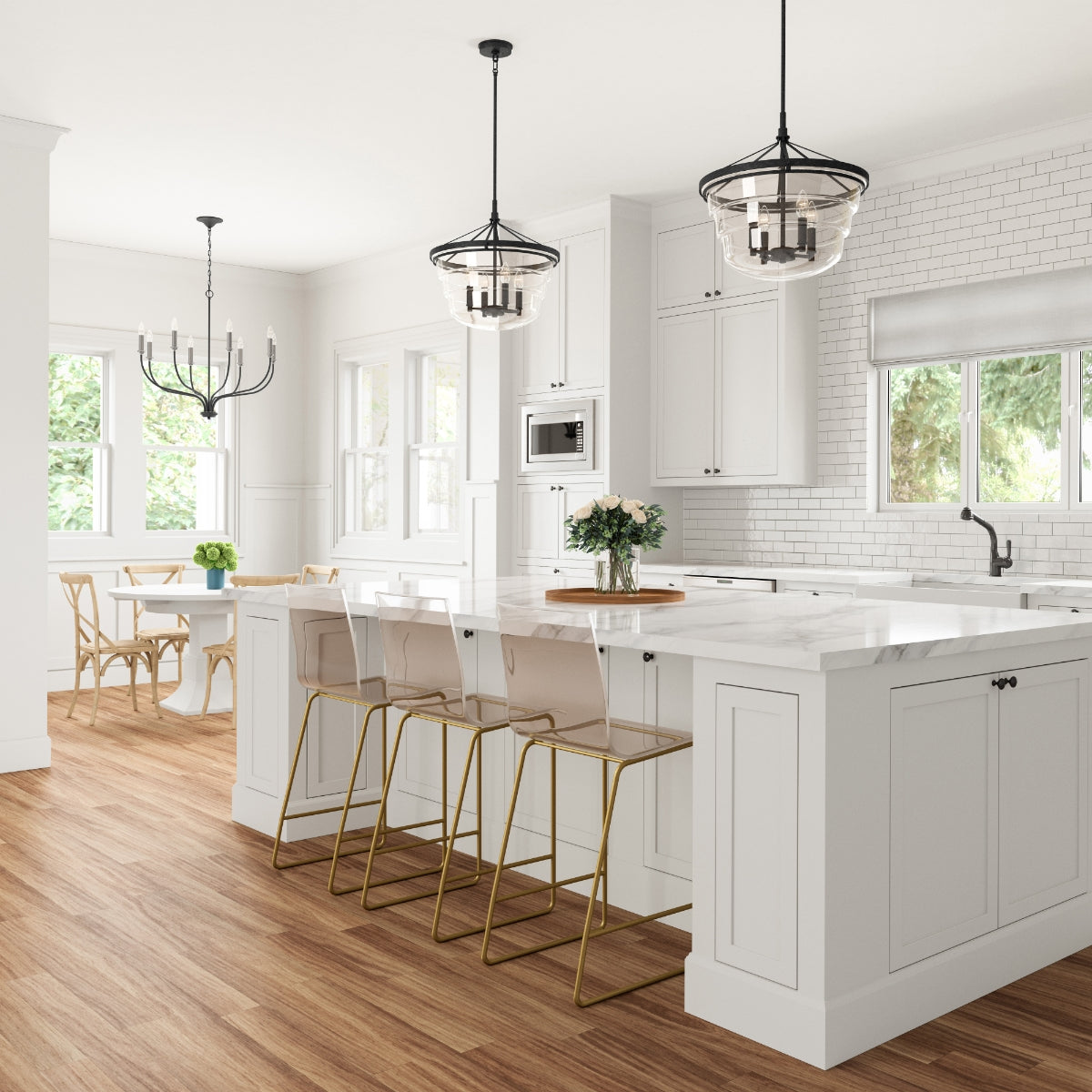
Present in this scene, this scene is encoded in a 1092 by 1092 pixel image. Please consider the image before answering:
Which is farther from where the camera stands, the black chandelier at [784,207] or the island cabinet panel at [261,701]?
the island cabinet panel at [261,701]

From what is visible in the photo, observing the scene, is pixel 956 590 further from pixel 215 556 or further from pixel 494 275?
pixel 215 556

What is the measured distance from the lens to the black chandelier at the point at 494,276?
4082 millimetres

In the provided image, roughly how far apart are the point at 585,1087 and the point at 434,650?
1.37 metres

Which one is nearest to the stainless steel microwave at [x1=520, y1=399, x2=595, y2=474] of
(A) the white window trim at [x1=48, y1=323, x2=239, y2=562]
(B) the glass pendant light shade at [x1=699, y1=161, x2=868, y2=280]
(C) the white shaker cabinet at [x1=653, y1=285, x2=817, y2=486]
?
(C) the white shaker cabinet at [x1=653, y1=285, x2=817, y2=486]

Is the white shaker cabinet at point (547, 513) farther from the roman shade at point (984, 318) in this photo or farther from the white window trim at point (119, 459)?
the white window trim at point (119, 459)

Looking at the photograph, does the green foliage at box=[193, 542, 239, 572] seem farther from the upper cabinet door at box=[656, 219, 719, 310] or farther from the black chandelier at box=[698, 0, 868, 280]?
the black chandelier at box=[698, 0, 868, 280]

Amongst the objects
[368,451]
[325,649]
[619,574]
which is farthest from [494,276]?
[368,451]

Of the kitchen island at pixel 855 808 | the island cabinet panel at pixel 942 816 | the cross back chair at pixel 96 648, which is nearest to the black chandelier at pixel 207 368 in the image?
the cross back chair at pixel 96 648

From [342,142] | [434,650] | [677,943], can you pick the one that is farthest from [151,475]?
[677,943]

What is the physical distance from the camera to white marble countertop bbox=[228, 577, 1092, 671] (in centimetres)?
258

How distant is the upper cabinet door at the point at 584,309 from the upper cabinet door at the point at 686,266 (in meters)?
0.35

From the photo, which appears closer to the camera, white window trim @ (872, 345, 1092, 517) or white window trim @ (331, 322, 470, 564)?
white window trim @ (872, 345, 1092, 517)

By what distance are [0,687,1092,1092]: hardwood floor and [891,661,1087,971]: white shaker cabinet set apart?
9.0 inches

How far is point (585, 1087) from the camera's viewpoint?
2.41 metres
